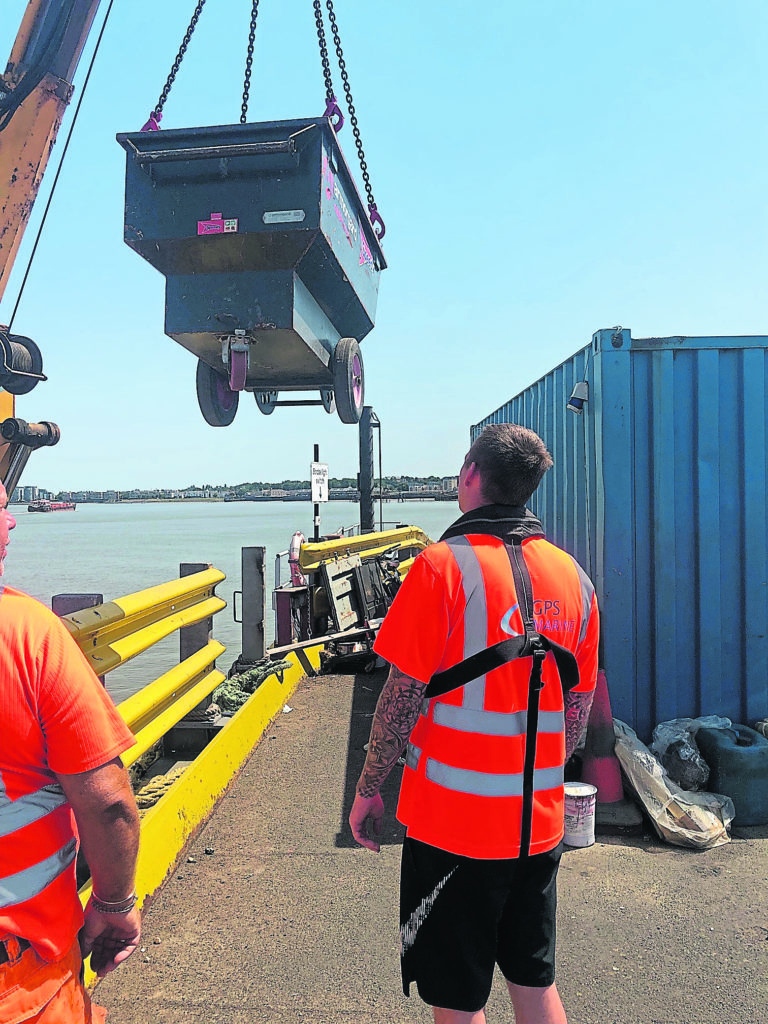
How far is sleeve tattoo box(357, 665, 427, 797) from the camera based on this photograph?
1.95m

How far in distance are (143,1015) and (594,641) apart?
197cm

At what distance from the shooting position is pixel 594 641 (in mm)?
2166

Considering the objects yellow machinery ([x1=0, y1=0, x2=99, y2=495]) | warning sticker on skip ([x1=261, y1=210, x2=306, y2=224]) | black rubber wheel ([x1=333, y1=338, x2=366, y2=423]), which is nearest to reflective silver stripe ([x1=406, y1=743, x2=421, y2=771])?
warning sticker on skip ([x1=261, y1=210, x2=306, y2=224])

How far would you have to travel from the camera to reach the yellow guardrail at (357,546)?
7.46 m

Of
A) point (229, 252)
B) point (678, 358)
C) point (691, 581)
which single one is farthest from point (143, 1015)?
point (678, 358)

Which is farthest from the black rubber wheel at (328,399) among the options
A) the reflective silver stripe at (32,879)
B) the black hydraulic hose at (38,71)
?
the reflective silver stripe at (32,879)

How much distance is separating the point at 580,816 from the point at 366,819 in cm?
197

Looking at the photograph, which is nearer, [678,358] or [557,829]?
[557,829]

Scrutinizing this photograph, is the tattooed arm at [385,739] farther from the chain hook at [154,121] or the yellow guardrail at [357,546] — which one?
the yellow guardrail at [357,546]

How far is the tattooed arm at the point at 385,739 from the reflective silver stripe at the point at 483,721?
0.08m

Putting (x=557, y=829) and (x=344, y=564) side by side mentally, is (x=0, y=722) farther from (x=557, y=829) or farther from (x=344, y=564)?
(x=344, y=564)

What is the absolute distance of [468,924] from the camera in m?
1.85

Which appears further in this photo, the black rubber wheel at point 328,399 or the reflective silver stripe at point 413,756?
the black rubber wheel at point 328,399

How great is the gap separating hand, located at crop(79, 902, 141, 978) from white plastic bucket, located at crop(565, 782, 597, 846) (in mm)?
2505
